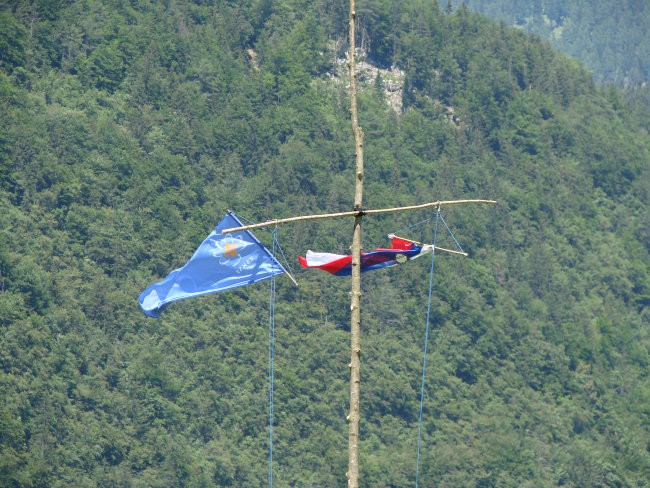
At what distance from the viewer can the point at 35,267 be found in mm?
139125

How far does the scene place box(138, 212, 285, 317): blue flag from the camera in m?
21.4


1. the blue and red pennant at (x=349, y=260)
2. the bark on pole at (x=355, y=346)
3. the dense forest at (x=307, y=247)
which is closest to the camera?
the bark on pole at (x=355, y=346)

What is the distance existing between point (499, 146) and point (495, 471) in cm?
5546

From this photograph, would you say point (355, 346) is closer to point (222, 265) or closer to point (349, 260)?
point (349, 260)

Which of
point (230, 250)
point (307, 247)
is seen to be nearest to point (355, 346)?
point (230, 250)

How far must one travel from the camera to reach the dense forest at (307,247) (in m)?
133

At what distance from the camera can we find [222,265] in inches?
850

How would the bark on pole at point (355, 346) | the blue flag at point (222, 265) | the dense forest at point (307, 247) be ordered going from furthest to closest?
the dense forest at point (307, 247) → the blue flag at point (222, 265) → the bark on pole at point (355, 346)

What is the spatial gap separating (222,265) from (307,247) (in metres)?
134

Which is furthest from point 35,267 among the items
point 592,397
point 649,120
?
point 649,120

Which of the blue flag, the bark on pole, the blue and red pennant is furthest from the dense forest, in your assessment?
the bark on pole

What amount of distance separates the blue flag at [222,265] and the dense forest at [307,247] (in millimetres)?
99759

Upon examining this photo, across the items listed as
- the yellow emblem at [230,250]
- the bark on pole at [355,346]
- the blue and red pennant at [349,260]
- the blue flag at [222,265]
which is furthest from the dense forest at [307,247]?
the bark on pole at [355,346]

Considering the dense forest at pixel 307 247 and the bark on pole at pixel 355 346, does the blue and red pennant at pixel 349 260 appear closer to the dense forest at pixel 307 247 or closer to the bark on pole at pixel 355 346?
the bark on pole at pixel 355 346
